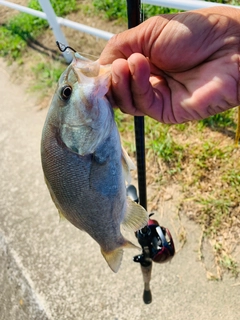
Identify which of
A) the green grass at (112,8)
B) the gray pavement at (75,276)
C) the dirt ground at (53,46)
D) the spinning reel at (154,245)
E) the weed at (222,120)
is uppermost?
the green grass at (112,8)

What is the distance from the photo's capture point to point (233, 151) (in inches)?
96.8

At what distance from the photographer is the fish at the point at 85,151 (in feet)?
3.74

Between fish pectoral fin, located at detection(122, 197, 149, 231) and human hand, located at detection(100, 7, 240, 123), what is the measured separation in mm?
393

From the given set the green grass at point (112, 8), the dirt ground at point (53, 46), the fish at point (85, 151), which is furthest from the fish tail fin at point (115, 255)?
the green grass at point (112, 8)

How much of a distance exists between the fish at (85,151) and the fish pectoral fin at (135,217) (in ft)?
0.22

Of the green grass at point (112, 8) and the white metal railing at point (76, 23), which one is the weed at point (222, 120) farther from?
the green grass at point (112, 8)

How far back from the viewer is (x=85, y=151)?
1200 millimetres

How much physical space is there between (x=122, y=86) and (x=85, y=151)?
0.26 metres

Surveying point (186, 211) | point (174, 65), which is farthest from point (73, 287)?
point (174, 65)

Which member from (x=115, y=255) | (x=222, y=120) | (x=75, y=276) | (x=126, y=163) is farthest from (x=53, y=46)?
(x=115, y=255)

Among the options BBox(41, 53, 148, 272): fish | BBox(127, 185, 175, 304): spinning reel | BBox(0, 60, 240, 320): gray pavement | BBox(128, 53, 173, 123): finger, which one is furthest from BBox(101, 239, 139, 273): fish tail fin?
BBox(0, 60, 240, 320): gray pavement

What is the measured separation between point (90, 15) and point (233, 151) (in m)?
2.19

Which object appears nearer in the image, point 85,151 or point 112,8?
point 85,151

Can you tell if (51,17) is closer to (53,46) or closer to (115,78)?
(53,46)
